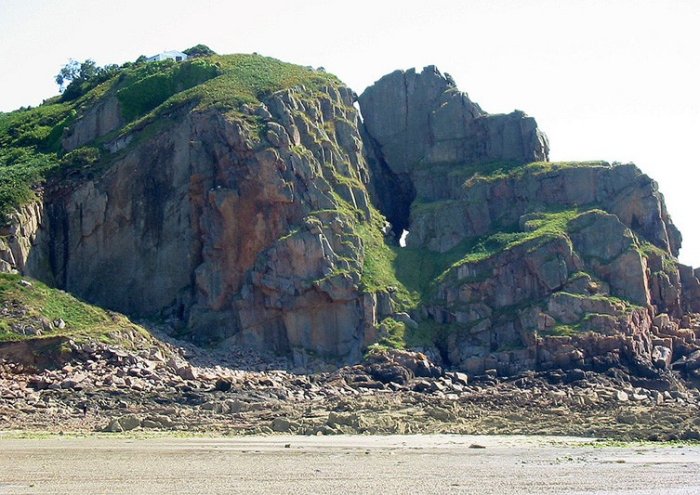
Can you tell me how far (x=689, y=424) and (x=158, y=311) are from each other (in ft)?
124

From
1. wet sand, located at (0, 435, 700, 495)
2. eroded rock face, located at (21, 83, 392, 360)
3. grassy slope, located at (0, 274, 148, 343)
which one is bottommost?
wet sand, located at (0, 435, 700, 495)

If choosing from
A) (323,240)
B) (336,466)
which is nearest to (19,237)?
(323,240)

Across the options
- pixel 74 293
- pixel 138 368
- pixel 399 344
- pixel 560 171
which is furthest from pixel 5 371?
pixel 560 171

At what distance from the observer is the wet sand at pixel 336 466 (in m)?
41.8

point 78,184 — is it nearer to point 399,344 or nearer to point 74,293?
point 74,293

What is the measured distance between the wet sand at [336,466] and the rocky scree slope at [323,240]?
28.1 m

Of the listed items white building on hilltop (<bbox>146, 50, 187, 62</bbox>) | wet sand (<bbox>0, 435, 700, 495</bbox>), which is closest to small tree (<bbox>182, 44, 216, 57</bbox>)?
white building on hilltop (<bbox>146, 50, 187, 62</bbox>)

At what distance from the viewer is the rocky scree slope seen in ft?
284

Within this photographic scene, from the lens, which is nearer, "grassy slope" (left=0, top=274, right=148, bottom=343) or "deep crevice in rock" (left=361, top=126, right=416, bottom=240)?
"grassy slope" (left=0, top=274, right=148, bottom=343)

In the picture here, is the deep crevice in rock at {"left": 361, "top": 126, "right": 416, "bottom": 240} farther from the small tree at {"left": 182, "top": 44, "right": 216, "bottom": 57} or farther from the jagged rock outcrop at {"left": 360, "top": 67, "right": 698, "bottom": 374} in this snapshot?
the small tree at {"left": 182, "top": 44, "right": 216, "bottom": 57}

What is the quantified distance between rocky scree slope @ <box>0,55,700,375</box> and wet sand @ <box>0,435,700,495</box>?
92.2 feet

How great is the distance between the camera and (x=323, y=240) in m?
89.2

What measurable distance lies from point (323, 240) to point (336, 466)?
42.9 meters

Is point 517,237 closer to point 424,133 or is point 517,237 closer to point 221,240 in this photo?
point 424,133
